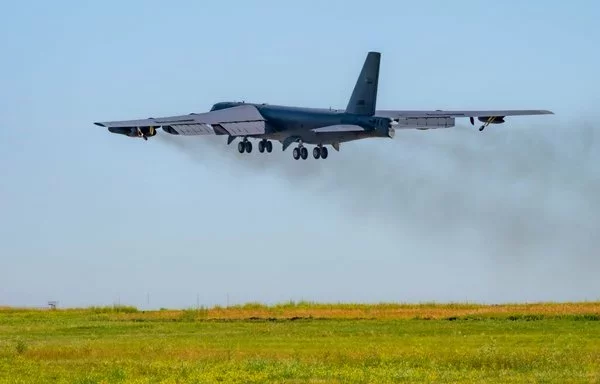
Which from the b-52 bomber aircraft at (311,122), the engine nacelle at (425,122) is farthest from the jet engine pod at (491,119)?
the engine nacelle at (425,122)

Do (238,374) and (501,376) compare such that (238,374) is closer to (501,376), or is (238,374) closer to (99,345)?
(501,376)

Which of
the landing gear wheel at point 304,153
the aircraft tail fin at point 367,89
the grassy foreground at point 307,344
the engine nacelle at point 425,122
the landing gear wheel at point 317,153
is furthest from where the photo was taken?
the landing gear wheel at point 304,153

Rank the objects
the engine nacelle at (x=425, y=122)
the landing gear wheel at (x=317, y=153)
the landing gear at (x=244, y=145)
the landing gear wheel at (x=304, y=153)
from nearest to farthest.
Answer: the engine nacelle at (x=425, y=122) < the landing gear wheel at (x=317, y=153) < the landing gear wheel at (x=304, y=153) < the landing gear at (x=244, y=145)

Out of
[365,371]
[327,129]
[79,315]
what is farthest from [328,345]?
[79,315]

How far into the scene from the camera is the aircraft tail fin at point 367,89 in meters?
68.6

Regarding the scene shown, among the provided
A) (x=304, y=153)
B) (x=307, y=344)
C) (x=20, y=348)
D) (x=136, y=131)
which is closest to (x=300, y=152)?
(x=304, y=153)

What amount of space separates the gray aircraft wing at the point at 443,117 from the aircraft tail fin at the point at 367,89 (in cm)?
207

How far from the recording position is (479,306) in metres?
69.9

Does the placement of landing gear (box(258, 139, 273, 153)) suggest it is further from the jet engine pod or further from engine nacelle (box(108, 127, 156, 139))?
the jet engine pod

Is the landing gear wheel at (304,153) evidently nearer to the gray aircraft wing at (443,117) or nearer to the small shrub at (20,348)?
the gray aircraft wing at (443,117)

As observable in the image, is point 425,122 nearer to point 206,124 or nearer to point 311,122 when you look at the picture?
point 311,122

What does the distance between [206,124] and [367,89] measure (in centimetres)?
880

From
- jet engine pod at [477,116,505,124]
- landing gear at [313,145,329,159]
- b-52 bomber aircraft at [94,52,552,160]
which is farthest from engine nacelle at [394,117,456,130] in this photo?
landing gear at [313,145,329,159]

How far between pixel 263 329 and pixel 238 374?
21902mm
